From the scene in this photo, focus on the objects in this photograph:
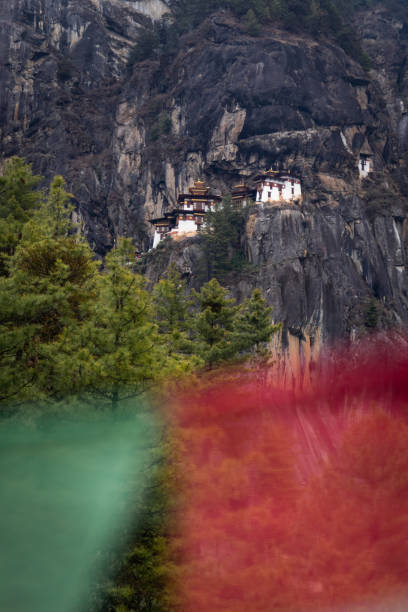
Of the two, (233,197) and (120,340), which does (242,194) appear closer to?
(233,197)

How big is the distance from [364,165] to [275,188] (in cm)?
1239

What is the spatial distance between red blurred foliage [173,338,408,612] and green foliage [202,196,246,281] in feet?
138

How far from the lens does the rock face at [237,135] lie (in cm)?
4575

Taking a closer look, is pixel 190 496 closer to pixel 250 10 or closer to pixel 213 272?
pixel 213 272

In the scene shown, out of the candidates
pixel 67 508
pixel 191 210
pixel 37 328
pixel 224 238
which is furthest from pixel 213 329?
pixel 191 210

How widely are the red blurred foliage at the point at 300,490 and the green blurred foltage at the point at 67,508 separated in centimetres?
40

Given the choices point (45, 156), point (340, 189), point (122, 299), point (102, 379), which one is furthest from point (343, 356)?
point (45, 156)

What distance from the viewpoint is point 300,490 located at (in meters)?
1.53

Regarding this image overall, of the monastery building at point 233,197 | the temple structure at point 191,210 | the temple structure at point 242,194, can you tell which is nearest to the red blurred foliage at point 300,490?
the temple structure at point 191,210

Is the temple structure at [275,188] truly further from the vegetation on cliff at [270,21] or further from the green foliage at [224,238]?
the vegetation on cliff at [270,21]

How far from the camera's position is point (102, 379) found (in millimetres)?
7418

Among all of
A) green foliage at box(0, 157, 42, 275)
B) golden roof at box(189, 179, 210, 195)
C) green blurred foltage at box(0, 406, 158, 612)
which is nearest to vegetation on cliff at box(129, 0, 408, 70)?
golden roof at box(189, 179, 210, 195)

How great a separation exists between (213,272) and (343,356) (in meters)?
42.4

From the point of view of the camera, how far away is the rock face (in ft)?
150
